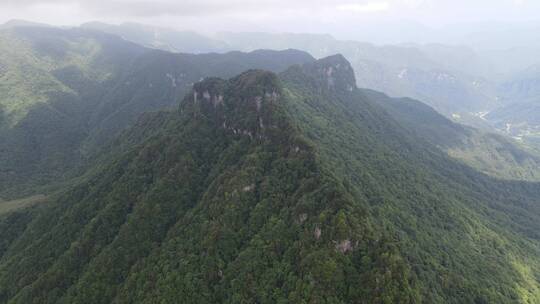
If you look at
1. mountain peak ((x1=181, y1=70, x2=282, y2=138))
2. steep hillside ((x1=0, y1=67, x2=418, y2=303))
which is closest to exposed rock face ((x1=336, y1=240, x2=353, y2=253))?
steep hillside ((x1=0, y1=67, x2=418, y2=303))

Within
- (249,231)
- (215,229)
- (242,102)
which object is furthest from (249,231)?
(242,102)

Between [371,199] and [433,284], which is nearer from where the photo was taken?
[433,284]

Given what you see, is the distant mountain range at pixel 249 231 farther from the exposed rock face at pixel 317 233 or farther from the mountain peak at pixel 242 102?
the mountain peak at pixel 242 102

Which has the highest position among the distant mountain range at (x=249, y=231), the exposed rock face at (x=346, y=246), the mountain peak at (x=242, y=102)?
the mountain peak at (x=242, y=102)

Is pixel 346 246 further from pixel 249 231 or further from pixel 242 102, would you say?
pixel 242 102

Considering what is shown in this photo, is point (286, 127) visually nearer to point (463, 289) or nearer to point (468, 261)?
point (463, 289)

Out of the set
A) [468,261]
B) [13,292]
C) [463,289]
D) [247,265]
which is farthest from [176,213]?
[468,261]

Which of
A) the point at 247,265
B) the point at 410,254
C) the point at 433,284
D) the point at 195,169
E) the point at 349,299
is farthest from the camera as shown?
the point at 195,169

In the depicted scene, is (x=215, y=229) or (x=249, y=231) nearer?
(x=249, y=231)

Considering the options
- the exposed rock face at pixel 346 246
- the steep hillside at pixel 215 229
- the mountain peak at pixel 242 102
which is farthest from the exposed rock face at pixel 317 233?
the mountain peak at pixel 242 102
